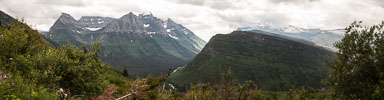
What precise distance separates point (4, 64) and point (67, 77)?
664 cm

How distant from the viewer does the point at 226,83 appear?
35.2 ft

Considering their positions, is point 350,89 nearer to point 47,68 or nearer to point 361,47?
point 361,47

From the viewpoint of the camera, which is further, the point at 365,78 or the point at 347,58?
the point at 347,58

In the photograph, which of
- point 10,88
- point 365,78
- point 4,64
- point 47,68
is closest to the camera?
point 10,88

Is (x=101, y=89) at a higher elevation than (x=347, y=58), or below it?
below

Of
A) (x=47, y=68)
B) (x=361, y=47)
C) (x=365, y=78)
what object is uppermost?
(x=361, y=47)

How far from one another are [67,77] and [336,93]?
31977 mm

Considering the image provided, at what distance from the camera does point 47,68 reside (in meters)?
19.5

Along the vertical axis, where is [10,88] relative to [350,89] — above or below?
above

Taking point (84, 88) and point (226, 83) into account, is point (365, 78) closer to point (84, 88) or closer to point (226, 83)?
point (226, 83)

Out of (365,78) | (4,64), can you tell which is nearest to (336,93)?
(365,78)

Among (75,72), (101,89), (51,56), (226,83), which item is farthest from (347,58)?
(51,56)

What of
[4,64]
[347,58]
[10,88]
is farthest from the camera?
[347,58]

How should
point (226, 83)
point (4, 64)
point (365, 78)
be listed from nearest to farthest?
point (226, 83), point (4, 64), point (365, 78)
